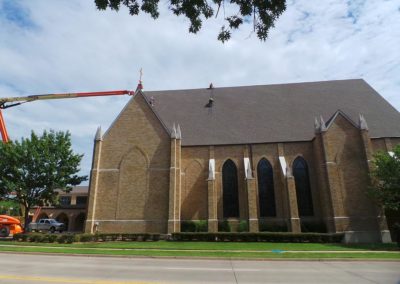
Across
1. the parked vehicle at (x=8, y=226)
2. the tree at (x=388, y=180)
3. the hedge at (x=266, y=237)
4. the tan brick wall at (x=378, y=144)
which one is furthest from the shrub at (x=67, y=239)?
the tan brick wall at (x=378, y=144)

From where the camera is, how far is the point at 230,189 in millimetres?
30406

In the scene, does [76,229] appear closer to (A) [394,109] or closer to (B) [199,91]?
(B) [199,91]

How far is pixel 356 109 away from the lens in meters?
32.4

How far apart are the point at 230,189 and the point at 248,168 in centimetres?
330

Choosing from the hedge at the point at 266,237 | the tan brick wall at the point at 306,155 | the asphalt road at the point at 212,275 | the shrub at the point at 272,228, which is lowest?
the asphalt road at the point at 212,275

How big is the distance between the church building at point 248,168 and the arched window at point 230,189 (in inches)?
4.0

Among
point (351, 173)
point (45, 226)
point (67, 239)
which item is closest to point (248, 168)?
point (351, 173)

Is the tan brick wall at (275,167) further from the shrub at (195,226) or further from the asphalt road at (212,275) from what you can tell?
the asphalt road at (212,275)

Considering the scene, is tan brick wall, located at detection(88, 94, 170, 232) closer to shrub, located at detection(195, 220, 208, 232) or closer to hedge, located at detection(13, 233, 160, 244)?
hedge, located at detection(13, 233, 160, 244)

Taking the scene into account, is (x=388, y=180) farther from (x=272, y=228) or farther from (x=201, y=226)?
(x=201, y=226)

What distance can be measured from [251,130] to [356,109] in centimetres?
1176

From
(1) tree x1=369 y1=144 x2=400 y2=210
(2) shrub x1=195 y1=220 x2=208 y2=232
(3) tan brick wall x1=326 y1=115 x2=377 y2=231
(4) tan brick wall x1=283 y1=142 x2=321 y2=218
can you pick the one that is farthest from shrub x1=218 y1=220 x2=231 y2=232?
(1) tree x1=369 y1=144 x2=400 y2=210

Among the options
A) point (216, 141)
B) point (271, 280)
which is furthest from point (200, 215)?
point (271, 280)

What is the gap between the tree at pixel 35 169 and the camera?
88.5 ft
